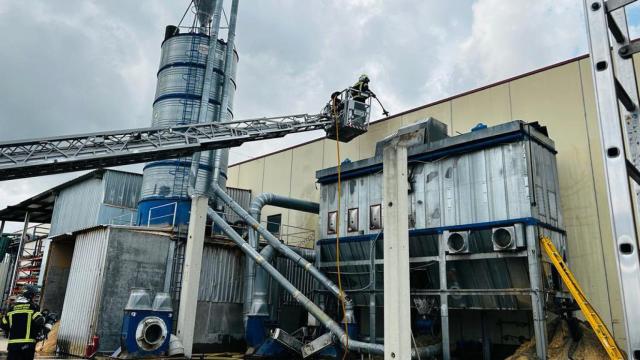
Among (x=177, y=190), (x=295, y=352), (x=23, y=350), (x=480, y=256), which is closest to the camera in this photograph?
(x=23, y=350)

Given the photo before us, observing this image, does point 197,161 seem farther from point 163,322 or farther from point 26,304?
point 26,304

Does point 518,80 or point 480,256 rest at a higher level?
point 518,80

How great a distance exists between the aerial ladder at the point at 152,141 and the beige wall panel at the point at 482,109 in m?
4.11

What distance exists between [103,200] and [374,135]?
1517 cm

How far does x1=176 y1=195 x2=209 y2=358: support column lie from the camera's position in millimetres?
16266

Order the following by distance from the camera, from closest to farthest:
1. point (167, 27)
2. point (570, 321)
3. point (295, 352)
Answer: point (570, 321)
point (295, 352)
point (167, 27)

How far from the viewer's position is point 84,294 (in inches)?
751

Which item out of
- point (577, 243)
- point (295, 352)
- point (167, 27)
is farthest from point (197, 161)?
point (577, 243)

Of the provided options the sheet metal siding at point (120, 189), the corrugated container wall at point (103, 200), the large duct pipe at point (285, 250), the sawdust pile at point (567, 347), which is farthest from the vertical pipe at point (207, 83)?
the sawdust pile at point (567, 347)

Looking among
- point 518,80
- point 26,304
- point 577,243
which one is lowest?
point 26,304

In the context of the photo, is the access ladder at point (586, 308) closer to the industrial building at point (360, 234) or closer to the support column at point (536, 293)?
the industrial building at point (360, 234)

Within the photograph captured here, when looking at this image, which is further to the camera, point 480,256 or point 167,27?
point 167,27

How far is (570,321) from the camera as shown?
14.4m

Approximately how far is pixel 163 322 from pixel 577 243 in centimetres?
1448
